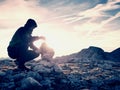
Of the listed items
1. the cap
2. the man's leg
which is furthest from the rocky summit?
the cap

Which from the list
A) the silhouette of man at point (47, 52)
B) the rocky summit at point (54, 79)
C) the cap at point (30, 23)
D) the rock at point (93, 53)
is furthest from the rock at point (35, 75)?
the rock at point (93, 53)

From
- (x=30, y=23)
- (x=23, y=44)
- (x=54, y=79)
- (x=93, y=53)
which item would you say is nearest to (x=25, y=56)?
(x=23, y=44)

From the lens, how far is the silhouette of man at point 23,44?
1585 centimetres

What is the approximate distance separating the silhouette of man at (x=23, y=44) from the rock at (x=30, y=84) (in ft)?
7.69

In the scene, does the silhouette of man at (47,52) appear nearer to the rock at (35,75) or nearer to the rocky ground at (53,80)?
the rocky ground at (53,80)

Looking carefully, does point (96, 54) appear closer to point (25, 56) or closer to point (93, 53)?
point (93, 53)

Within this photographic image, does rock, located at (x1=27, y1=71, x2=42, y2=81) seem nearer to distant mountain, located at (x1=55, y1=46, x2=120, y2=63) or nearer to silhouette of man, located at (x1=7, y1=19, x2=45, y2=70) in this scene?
silhouette of man, located at (x1=7, y1=19, x2=45, y2=70)

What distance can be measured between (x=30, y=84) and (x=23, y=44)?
9.81 feet

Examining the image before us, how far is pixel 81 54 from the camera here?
102 feet

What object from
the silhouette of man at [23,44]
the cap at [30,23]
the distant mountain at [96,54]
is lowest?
the distant mountain at [96,54]

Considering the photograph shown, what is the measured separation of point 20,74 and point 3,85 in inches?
52.1

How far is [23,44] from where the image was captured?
631 inches

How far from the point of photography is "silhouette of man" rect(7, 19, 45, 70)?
15.9 meters

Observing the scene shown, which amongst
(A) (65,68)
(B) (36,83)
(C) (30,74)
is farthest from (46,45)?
(B) (36,83)
